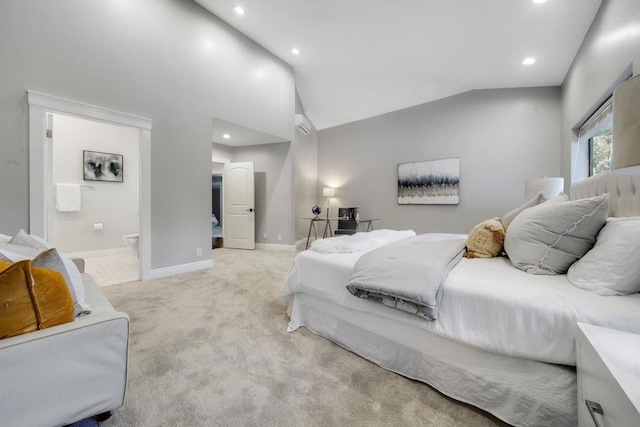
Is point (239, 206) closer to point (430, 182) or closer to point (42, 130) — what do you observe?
point (42, 130)

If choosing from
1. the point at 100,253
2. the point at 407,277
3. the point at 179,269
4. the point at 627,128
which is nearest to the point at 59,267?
the point at 407,277

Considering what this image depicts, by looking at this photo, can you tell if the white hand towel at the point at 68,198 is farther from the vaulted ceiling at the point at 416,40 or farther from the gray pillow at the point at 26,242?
the gray pillow at the point at 26,242

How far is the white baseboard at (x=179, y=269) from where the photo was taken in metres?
3.24

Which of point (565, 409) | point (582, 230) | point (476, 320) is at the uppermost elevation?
point (582, 230)

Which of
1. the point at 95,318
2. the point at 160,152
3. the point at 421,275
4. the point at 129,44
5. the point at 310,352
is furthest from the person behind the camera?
the point at 160,152

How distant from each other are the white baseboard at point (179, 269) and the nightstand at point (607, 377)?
371cm

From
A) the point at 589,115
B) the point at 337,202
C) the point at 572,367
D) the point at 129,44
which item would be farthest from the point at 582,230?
the point at 337,202

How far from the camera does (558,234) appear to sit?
1.29 m

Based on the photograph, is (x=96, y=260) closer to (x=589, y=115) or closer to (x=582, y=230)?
(x=582, y=230)

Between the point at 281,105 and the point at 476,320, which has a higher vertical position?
the point at 281,105

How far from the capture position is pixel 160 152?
128 inches

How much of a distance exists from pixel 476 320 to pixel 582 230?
0.67m

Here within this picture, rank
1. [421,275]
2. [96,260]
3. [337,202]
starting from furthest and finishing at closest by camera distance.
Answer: [337,202], [96,260], [421,275]

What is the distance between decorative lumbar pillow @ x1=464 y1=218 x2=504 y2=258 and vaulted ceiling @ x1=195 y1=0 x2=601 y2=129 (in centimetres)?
239
